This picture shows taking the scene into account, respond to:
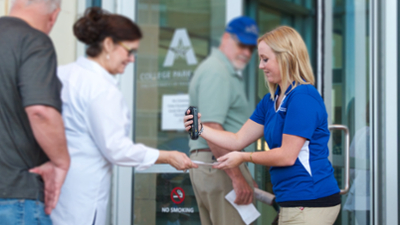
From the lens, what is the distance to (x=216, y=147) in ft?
7.96

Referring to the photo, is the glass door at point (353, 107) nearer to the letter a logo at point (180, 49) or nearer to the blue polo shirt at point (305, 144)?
the blue polo shirt at point (305, 144)

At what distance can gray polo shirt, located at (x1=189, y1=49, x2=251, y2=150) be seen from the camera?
256 centimetres

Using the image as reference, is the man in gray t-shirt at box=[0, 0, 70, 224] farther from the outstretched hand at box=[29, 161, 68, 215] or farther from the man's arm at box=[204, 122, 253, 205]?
the man's arm at box=[204, 122, 253, 205]

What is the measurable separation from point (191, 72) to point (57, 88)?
2.88 metres

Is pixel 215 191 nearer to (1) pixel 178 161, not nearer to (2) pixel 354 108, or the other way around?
(1) pixel 178 161

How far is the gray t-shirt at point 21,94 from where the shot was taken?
163cm

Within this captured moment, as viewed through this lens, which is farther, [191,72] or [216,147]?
[191,72]

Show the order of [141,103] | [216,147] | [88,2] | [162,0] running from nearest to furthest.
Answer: [216,147] → [88,2] → [141,103] → [162,0]

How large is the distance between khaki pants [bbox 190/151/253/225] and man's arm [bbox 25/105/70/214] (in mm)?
937

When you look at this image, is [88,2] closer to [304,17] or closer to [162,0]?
[162,0]

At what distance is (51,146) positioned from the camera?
173 centimetres

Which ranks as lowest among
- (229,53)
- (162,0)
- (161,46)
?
(229,53)

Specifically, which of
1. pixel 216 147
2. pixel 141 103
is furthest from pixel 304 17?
pixel 216 147

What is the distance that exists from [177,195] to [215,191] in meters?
0.36
